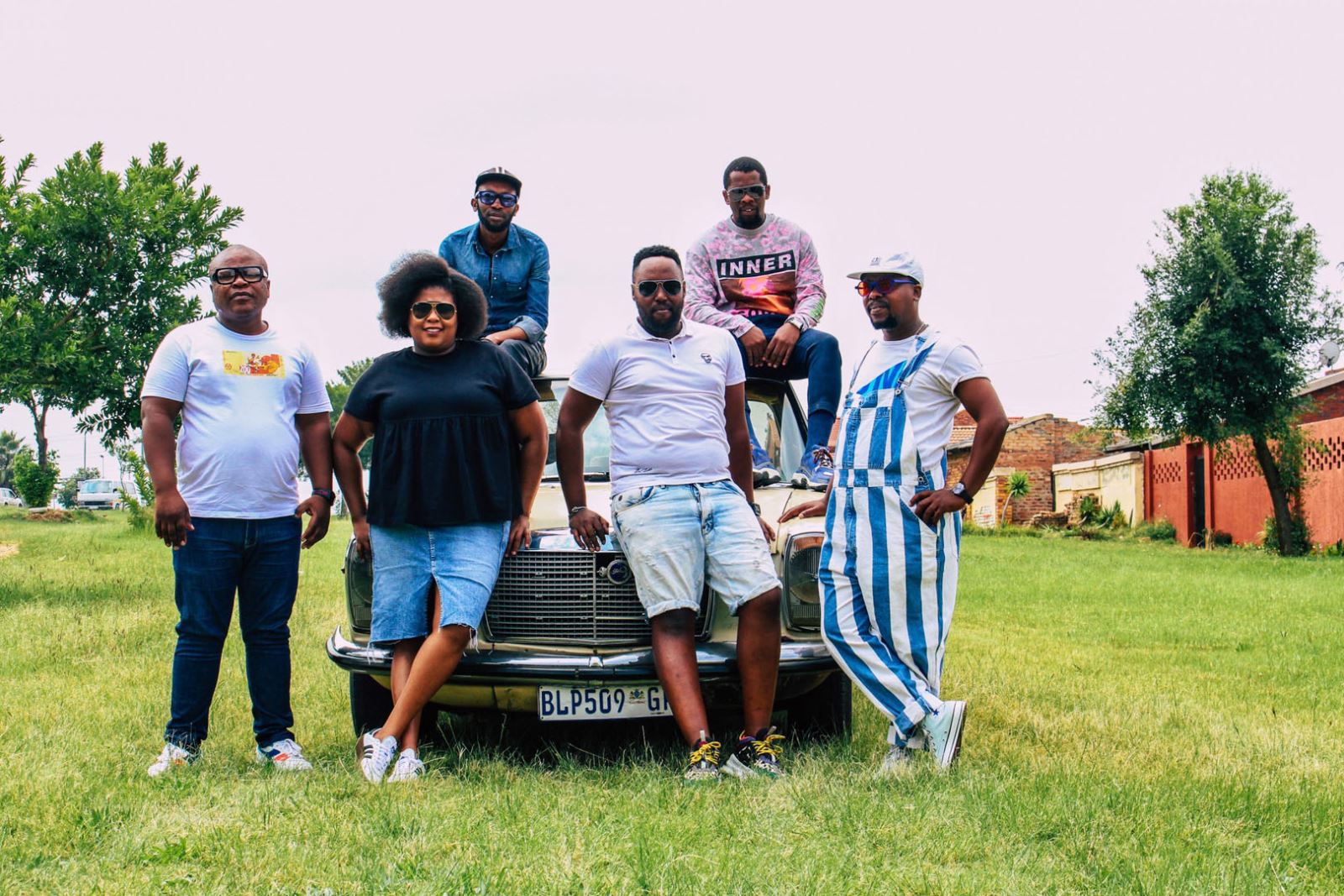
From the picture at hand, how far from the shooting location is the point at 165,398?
4.52 meters

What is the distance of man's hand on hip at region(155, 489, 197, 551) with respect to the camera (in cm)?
437

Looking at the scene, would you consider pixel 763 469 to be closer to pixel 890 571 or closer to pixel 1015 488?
pixel 890 571

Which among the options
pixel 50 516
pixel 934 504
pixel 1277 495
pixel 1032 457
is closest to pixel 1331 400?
pixel 1277 495

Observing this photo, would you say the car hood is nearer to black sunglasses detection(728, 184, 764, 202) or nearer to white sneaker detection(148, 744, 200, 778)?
black sunglasses detection(728, 184, 764, 202)

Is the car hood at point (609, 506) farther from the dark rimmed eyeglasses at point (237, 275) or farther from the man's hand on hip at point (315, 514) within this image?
the dark rimmed eyeglasses at point (237, 275)

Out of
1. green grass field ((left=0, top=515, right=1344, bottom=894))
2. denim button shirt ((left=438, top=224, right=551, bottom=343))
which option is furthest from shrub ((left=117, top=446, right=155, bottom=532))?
denim button shirt ((left=438, top=224, right=551, bottom=343))

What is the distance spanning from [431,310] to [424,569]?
0.96 metres

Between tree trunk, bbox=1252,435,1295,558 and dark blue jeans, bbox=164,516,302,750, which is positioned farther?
Answer: tree trunk, bbox=1252,435,1295,558

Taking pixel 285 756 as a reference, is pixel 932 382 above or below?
above

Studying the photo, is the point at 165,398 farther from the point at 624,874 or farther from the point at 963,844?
the point at 963,844

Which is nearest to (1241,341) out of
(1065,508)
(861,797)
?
(1065,508)

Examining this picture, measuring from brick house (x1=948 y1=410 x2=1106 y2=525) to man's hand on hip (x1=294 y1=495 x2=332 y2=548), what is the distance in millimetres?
37146

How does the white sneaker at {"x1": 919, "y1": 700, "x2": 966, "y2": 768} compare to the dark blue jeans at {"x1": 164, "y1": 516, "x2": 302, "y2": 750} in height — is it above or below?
below

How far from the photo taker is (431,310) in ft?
15.0
